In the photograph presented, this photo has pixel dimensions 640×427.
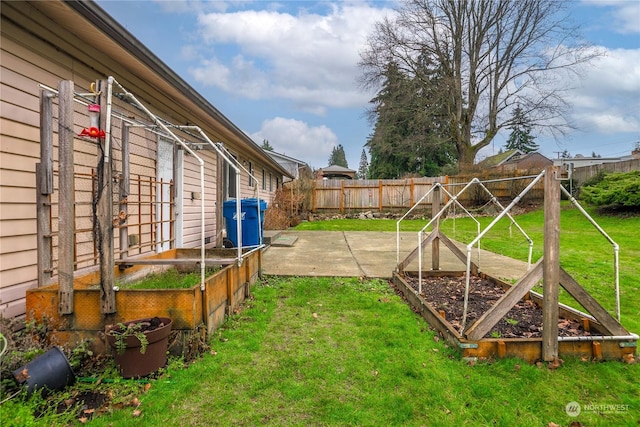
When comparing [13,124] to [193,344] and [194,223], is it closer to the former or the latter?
[193,344]

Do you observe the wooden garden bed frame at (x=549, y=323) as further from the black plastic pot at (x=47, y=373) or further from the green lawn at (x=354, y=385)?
the black plastic pot at (x=47, y=373)

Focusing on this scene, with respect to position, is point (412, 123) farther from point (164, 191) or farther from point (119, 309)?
point (119, 309)

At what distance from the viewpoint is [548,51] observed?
18047 millimetres

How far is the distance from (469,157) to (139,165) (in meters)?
18.6

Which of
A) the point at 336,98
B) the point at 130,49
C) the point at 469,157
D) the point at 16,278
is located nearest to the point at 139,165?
the point at 130,49

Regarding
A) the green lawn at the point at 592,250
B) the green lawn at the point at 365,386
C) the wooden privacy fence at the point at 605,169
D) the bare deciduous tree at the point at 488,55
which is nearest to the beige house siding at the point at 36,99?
the green lawn at the point at 365,386

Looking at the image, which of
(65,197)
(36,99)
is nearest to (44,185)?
(65,197)

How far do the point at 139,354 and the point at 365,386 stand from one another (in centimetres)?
166

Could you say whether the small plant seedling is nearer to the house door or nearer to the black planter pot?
the black planter pot

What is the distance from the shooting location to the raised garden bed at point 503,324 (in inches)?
105

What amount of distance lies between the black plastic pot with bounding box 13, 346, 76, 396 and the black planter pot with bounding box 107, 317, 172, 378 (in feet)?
0.94

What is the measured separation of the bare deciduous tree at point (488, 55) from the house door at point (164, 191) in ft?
56.5

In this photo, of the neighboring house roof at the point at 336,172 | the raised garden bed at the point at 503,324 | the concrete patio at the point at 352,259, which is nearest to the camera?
the raised garden bed at the point at 503,324

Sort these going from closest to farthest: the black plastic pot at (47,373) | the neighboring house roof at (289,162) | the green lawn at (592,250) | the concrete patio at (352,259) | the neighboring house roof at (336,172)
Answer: the black plastic pot at (47,373)
the green lawn at (592,250)
the concrete patio at (352,259)
the neighboring house roof at (289,162)
the neighboring house roof at (336,172)
